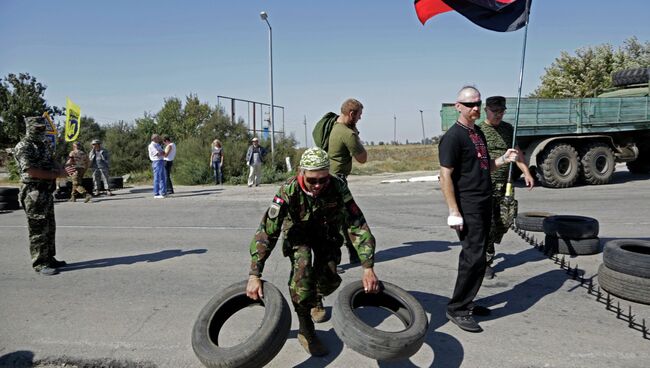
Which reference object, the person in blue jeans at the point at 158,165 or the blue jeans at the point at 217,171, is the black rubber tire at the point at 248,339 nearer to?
the person in blue jeans at the point at 158,165

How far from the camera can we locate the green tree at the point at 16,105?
121 ft

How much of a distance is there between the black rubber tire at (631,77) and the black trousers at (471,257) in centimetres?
1393

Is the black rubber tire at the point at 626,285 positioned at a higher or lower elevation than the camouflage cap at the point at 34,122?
lower

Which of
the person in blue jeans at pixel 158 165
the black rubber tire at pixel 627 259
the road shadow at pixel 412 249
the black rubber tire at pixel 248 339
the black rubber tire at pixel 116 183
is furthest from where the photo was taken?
the black rubber tire at pixel 116 183

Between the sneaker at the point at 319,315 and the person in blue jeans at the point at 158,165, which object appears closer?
the sneaker at the point at 319,315

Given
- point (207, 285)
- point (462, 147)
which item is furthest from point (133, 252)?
point (462, 147)

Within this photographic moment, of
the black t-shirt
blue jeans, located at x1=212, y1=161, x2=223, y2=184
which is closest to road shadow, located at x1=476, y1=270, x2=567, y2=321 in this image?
the black t-shirt

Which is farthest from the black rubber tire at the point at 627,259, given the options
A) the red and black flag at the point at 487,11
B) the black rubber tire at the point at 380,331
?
the red and black flag at the point at 487,11

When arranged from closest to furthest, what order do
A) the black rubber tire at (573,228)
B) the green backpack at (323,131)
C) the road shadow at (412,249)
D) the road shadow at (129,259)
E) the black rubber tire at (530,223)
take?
the green backpack at (323,131)
the black rubber tire at (573,228)
the road shadow at (129,259)
the road shadow at (412,249)
the black rubber tire at (530,223)

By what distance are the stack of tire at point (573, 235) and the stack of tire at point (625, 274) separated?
4.00 feet

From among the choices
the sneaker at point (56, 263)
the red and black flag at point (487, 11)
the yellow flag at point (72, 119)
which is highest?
the red and black flag at point (487, 11)

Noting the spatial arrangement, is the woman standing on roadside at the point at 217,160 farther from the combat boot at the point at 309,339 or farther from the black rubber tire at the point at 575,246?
the combat boot at the point at 309,339

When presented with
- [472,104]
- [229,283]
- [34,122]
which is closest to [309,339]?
[229,283]

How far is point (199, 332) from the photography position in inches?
111
